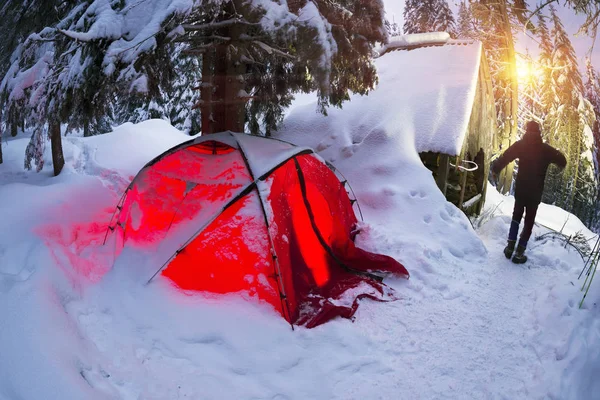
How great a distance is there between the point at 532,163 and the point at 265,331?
470 cm

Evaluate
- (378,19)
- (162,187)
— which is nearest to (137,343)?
(162,187)

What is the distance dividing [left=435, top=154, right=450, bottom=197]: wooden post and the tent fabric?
320 cm

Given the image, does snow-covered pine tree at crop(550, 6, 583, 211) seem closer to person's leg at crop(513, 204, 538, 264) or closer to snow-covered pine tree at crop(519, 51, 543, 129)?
snow-covered pine tree at crop(519, 51, 543, 129)

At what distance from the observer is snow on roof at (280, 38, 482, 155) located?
7.86 m

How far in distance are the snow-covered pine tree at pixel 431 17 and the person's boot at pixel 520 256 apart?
26.7m

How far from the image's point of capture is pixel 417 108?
845 cm

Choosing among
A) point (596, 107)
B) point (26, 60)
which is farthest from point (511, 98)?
Result: point (26, 60)

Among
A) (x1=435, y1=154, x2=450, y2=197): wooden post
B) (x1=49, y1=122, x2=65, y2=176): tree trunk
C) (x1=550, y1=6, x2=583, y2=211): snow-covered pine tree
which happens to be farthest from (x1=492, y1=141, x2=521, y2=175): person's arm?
(x1=550, y1=6, x2=583, y2=211): snow-covered pine tree

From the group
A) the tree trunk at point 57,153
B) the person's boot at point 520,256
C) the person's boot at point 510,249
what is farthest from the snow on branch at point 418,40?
the tree trunk at point 57,153

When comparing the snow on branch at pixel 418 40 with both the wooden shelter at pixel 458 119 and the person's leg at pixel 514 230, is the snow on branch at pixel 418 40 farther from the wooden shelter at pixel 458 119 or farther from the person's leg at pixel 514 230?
the person's leg at pixel 514 230

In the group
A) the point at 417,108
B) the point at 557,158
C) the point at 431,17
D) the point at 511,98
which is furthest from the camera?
the point at 431,17

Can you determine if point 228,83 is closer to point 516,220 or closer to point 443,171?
point 443,171

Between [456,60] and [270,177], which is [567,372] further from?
[456,60]

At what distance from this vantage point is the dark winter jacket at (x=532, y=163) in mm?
5785
